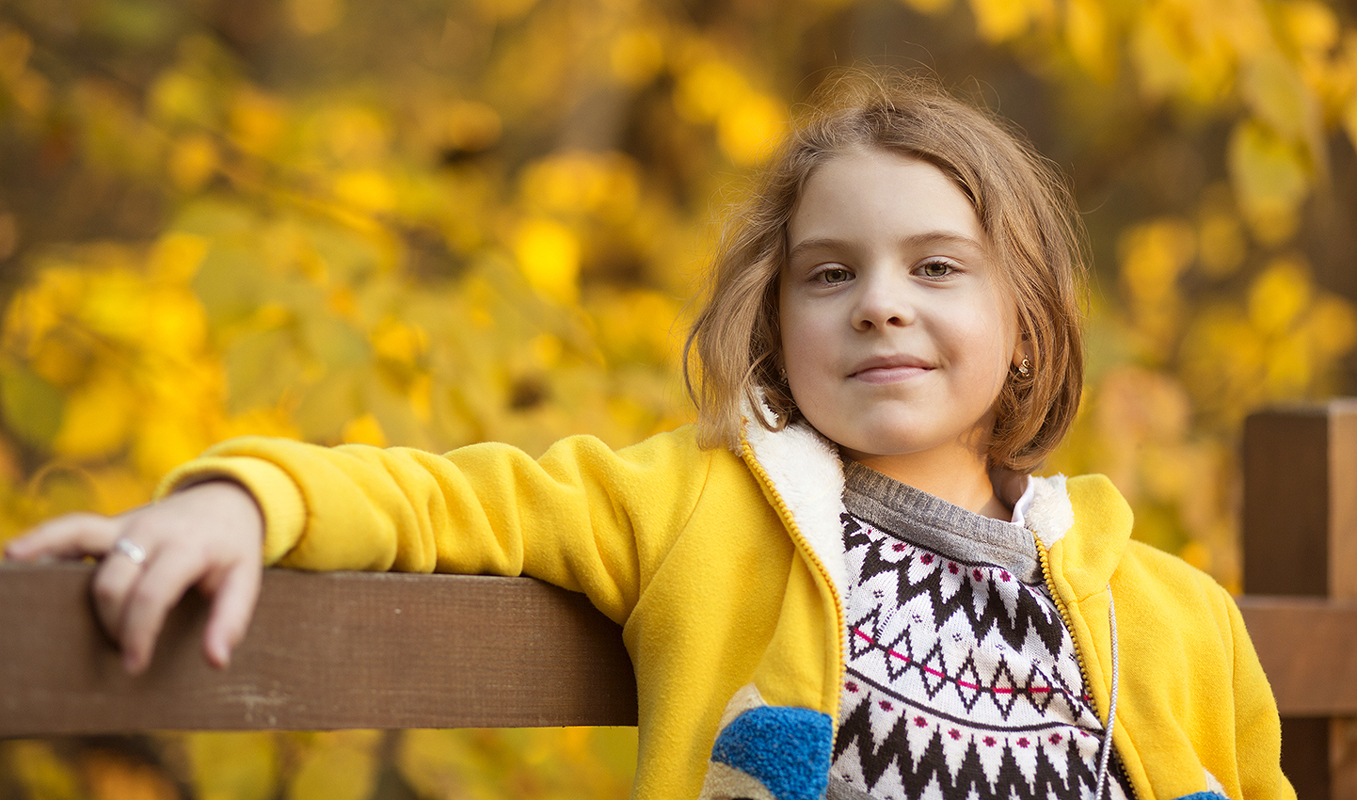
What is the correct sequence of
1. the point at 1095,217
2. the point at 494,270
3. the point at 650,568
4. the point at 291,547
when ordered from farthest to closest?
the point at 1095,217 < the point at 494,270 < the point at 650,568 < the point at 291,547

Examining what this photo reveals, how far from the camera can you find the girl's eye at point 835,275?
1248mm

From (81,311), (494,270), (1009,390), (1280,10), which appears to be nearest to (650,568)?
(1009,390)

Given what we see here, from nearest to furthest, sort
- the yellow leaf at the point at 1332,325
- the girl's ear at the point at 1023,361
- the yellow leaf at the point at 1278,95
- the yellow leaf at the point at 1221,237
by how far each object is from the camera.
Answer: the girl's ear at the point at 1023,361
the yellow leaf at the point at 1278,95
the yellow leaf at the point at 1332,325
the yellow leaf at the point at 1221,237

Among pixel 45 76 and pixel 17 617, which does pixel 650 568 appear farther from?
pixel 45 76

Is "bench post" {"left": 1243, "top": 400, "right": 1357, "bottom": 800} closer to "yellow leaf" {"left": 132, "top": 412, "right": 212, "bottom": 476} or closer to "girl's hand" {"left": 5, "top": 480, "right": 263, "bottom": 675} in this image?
"girl's hand" {"left": 5, "top": 480, "right": 263, "bottom": 675}

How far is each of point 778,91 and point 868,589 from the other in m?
2.80

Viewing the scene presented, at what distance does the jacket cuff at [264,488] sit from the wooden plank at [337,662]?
4cm

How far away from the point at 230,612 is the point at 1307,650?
4.35ft

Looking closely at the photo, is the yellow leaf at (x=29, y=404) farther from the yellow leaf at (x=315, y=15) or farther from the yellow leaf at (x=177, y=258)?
the yellow leaf at (x=315, y=15)

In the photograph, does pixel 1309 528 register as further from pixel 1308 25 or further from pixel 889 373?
pixel 1308 25

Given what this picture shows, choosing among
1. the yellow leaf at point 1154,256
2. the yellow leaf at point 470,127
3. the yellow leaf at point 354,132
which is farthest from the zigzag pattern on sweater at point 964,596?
the yellow leaf at point 1154,256

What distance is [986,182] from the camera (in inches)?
50.2

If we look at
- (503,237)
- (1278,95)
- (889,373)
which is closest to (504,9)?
(503,237)

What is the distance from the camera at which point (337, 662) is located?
3.05 ft
